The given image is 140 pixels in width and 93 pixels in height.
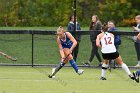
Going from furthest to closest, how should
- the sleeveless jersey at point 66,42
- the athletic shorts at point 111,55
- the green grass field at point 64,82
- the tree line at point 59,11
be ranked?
the tree line at point 59,11 → the sleeveless jersey at point 66,42 → the athletic shorts at point 111,55 → the green grass field at point 64,82

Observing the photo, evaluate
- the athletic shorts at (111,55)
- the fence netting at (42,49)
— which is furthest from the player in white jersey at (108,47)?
the fence netting at (42,49)

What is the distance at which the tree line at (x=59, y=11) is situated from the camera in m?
38.3

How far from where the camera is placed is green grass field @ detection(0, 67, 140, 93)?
15.2 meters

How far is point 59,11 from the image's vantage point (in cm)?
3894

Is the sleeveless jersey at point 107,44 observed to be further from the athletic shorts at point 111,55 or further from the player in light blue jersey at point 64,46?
the player in light blue jersey at point 64,46

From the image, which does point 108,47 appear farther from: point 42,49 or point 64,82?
point 42,49

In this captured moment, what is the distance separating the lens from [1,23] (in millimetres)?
38219

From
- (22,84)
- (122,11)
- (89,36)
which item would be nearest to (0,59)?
(89,36)

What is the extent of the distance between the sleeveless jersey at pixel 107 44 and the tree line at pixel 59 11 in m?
20.0

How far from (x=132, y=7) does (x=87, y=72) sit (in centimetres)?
2119

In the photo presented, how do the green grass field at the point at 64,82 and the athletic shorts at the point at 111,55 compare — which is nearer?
the green grass field at the point at 64,82

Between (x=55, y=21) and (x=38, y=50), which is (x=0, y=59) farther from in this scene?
(x=55, y=21)

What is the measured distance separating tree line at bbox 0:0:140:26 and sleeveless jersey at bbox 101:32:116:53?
20.0m

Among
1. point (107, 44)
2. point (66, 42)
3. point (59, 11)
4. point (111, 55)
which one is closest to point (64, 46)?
point (66, 42)
